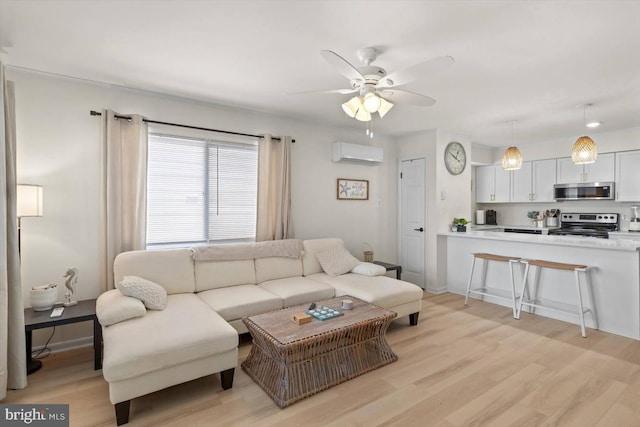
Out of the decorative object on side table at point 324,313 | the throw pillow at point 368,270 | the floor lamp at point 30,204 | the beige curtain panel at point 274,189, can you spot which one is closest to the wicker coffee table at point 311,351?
the decorative object on side table at point 324,313

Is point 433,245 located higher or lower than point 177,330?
higher

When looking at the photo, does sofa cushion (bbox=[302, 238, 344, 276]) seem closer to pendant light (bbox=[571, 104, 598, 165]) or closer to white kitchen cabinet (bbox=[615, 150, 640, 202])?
pendant light (bbox=[571, 104, 598, 165])

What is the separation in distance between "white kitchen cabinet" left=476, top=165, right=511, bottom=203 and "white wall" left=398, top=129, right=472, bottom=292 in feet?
6.01

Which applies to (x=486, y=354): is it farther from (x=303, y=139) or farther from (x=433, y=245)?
(x=303, y=139)

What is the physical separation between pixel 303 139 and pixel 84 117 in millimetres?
2450

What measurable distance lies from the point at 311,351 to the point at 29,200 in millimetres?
2519

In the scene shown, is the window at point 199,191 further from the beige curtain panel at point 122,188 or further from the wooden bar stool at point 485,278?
the wooden bar stool at point 485,278

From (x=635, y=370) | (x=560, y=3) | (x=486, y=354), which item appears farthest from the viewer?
(x=486, y=354)

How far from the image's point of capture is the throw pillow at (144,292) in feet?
8.56

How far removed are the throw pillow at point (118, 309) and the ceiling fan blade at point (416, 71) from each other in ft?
8.23

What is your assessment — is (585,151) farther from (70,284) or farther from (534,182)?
(70,284)

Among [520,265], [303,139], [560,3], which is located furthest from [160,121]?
[520,265]

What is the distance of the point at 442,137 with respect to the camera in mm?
4875

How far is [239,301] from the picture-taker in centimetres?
301
